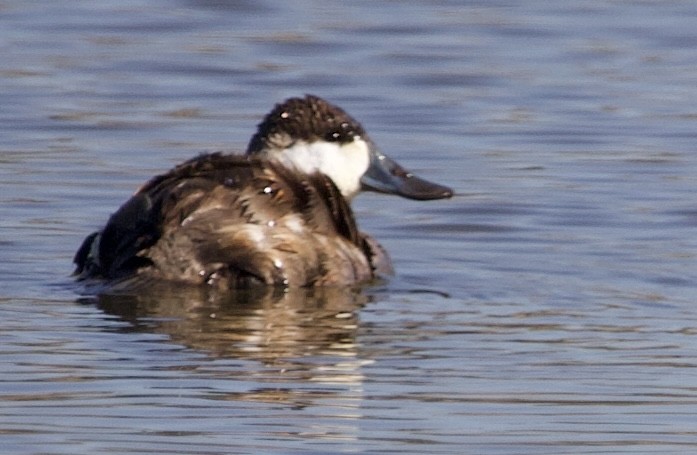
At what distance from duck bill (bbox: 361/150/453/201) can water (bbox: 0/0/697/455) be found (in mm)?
268

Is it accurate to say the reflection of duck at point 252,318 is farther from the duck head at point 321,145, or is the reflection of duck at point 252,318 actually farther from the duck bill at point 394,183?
the duck bill at point 394,183

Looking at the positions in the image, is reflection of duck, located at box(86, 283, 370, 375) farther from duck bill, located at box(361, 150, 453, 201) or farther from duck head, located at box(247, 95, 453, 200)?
duck bill, located at box(361, 150, 453, 201)

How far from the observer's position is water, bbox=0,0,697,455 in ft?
18.8

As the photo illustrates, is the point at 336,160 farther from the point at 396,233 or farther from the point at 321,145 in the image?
the point at 396,233

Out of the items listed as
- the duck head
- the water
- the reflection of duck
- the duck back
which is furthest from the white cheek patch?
the reflection of duck

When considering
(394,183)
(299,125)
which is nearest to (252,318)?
(299,125)

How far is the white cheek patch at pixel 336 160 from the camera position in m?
8.26

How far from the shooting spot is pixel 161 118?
1185 cm

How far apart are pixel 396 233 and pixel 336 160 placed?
111 cm

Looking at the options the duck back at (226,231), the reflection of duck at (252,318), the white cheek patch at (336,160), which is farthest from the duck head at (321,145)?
the reflection of duck at (252,318)

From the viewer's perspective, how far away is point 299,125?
827cm

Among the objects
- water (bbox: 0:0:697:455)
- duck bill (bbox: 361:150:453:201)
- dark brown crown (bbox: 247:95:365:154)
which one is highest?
dark brown crown (bbox: 247:95:365:154)

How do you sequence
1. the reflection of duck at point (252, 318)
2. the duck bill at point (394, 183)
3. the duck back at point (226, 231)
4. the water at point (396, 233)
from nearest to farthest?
1. the water at point (396, 233)
2. the reflection of duck at point (252, 318)
3. the duck back at point (226, 231)
4. the duck bill at point (394, 183)

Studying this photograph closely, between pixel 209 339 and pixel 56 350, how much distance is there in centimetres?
51
